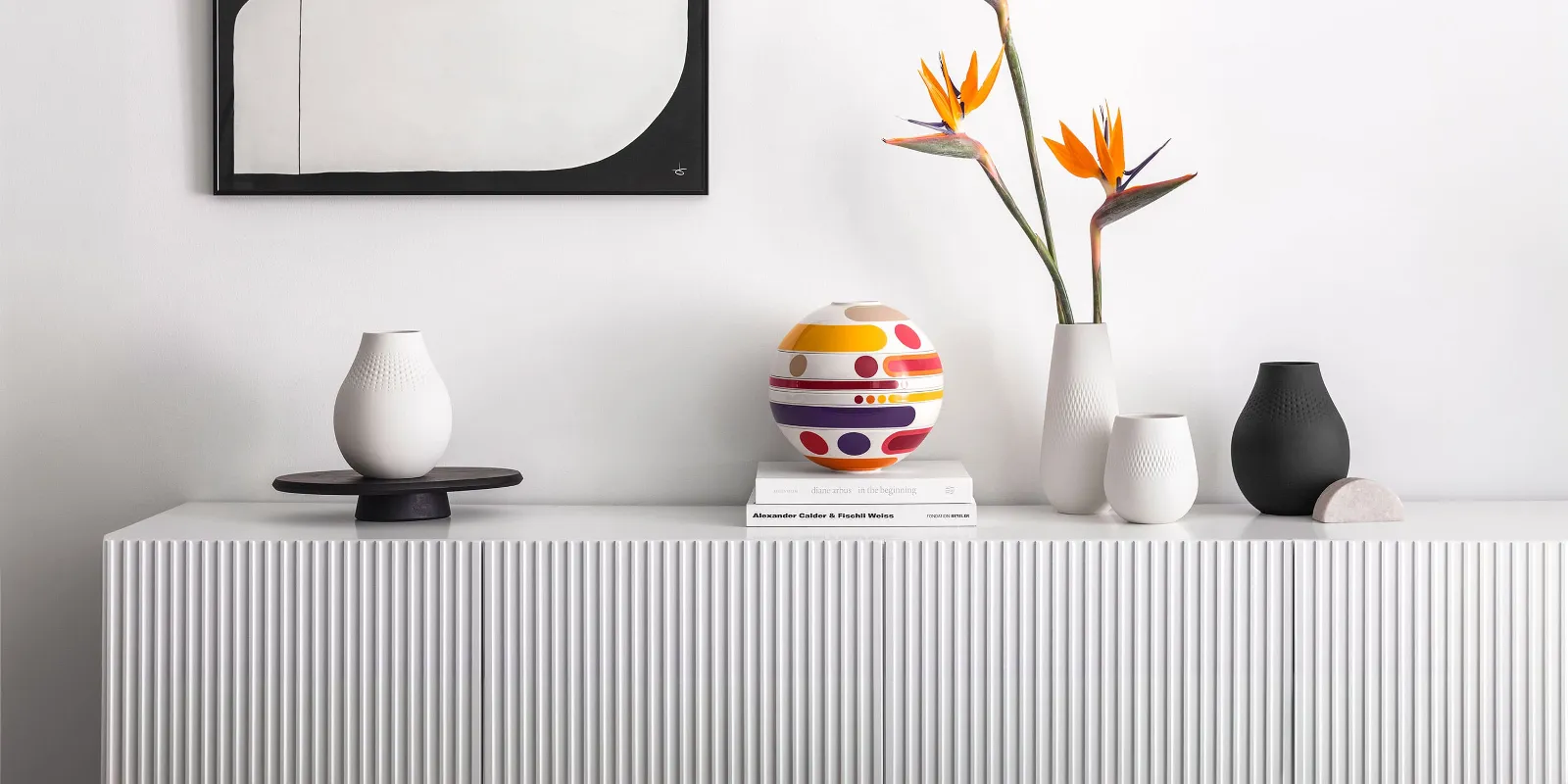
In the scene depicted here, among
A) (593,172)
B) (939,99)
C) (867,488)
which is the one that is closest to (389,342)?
(593,172)

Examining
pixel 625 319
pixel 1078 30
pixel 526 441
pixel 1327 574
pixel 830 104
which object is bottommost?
pixel 1327 574

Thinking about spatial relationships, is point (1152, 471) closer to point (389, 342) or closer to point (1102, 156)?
point (1102, 156)

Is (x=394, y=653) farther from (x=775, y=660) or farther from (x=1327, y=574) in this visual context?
(x=1327, y=574)

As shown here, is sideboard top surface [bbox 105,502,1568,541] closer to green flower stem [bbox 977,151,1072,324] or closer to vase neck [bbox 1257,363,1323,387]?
vase neck [bbox 1257,363,1323,387]

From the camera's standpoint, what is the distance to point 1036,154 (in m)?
1.52

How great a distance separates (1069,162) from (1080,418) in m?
0.34

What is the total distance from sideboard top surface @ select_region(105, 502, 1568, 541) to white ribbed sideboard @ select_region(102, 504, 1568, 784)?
0.06 feet

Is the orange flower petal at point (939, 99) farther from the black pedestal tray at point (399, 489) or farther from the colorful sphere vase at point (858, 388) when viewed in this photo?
the black pedestal tray at point (399, 489)

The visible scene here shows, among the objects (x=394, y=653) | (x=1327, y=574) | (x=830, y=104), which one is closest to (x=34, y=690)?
(x=394, y=653)

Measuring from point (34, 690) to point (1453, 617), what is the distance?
1.89 meters

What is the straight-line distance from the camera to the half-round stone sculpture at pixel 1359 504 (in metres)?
1.40

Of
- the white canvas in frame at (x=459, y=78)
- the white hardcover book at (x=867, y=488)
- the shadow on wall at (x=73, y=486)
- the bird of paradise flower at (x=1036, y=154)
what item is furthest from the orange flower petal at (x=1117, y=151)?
the shadow on wall at (x=73, y=486)

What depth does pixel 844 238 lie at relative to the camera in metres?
1.60

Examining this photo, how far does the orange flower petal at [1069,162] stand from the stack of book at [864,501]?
1.46ft
